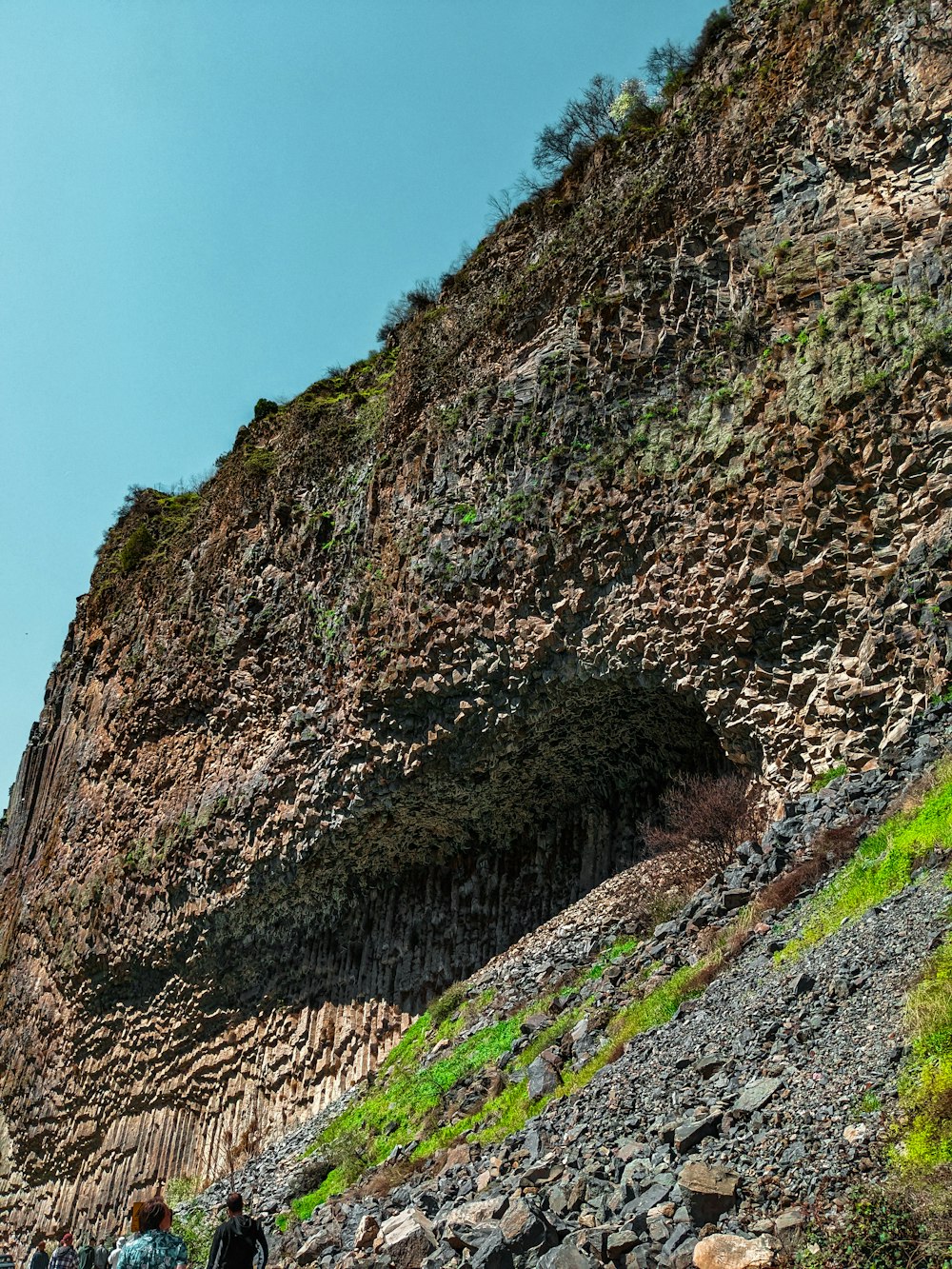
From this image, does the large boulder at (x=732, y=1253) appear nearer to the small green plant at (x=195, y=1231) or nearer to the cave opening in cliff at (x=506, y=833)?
the small green plant at (x=195, y=1231)

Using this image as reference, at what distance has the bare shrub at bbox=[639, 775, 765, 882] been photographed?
11773 millimetres

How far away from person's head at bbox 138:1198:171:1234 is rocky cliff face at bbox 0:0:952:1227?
25.6 feet

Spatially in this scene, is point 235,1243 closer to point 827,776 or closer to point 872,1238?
point 872,1238

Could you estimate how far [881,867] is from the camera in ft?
24.3

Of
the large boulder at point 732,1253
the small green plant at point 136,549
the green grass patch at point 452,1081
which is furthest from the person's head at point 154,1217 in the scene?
the small green plant at point 136,549

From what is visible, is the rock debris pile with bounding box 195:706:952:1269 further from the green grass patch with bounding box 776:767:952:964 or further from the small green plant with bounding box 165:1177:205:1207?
the small green plant with bounding box 165:1177:205:1207

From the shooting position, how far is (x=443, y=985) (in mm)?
16391

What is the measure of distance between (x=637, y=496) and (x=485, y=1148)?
8.73m

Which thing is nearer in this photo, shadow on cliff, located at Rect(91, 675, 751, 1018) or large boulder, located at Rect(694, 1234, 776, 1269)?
large boulder, located at Rect(694, 1234, 776, 1269)

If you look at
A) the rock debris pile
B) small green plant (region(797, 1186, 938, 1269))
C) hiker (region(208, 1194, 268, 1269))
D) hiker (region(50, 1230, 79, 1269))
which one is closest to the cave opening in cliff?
hiker (region(50, 1230, 79, 1269))

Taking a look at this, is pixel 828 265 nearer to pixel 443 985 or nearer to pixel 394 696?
pixel 394 696

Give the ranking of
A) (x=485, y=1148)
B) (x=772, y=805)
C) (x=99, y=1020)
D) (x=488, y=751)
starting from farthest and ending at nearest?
(x=99, y=1020)
(x=488, y=751)
(x=772, y=805)
(x=485, y=1148)

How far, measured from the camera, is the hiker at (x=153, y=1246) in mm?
5629

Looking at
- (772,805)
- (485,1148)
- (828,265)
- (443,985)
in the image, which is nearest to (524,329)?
(828,265)
